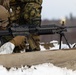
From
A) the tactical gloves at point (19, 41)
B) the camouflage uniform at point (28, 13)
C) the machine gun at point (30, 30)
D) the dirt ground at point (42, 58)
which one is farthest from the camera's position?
the camouflage uniform at point (28, 13)

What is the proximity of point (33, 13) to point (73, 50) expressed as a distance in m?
2.00

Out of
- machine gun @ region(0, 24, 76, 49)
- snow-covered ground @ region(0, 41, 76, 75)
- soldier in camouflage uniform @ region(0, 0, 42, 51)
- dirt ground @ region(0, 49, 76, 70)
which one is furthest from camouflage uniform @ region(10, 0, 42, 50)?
snow-covered ground @ region(0, 41, 76, 75)

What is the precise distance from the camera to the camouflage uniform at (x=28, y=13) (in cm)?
564

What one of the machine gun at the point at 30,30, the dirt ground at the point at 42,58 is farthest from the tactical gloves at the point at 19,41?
the dirt ground at the point at 42,58

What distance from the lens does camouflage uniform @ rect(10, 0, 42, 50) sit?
18.5 ft

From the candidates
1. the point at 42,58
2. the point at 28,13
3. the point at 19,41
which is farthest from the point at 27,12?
the point at 42,58

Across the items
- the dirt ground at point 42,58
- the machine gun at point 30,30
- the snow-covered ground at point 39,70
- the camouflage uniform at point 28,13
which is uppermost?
the camouflage uniform at point 28,13

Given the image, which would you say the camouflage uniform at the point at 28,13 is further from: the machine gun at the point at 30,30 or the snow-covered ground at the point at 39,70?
the snow-covered ground at the point at 39,70

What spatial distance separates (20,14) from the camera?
5.96m

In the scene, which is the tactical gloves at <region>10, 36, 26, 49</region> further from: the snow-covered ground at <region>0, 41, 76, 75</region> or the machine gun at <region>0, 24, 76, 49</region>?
the snow-covered ground at <region>0, 41, 76, 75</region>

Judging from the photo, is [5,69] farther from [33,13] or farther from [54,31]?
[33,13]

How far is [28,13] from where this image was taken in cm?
577

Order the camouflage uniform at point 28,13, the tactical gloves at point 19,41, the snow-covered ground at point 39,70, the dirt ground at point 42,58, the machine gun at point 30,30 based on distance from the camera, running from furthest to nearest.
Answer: the camouflage uniform at point 28,13, the tactical gloves at point 19,41, the machine gun at point 30,30, the dirt ground at point 42,58, the snow-covered ground at point 39,70

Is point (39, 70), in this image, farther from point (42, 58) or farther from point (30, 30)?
point (30, 30)
